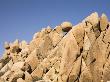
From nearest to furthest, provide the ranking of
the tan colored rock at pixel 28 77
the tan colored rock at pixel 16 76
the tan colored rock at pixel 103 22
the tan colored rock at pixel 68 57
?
the tan colored rock at pixel 68 57 < the tan colored rock at pixel 103 22 < the tan colored rock at pixel 28 77 < the tan colored rock at pixel 16 76

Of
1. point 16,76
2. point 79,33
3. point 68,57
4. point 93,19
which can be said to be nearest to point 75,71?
point 68,57

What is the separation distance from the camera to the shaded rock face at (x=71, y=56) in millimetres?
70438

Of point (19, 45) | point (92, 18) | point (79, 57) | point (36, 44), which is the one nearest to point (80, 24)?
point (92, 18)

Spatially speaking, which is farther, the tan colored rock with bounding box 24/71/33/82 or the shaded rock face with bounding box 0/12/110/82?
the tan colored rock with bounding box 24/71/33/82

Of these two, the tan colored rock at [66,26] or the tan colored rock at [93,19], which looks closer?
the tan colored rock at [93,19]

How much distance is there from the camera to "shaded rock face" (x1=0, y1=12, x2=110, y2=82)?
70.4 metres

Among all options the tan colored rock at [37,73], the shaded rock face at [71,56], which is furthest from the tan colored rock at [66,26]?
the tan colored rock at [37,73]

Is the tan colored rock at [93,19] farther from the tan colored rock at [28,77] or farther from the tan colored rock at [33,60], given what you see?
the tan colored rock at [28,77]

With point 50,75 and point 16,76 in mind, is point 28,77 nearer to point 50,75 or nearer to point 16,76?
point 16,76

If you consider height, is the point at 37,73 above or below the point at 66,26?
below

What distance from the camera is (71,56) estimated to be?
7412 centimetres

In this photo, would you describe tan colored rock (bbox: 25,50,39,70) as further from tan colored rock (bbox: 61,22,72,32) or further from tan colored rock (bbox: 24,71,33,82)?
tan colored rock (bbox: 61,22,72,32)

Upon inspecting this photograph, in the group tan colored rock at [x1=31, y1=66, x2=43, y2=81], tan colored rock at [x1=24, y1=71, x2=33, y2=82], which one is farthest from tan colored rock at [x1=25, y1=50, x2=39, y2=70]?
tan colored rock at [x1=24, y1=71, x2=33, y2=82]

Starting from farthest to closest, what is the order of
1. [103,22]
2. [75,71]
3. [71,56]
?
1. [103,22]
2. [71,56]
3. [75,71]
